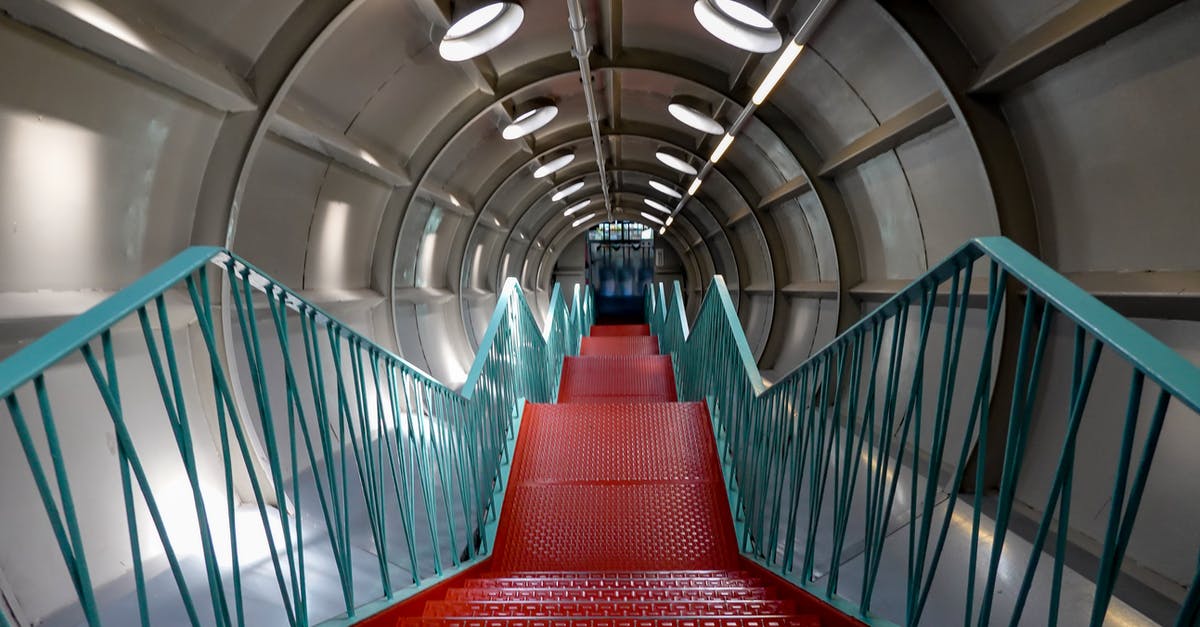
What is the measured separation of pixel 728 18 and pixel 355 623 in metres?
4.50

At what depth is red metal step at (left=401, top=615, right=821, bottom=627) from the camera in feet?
7.09

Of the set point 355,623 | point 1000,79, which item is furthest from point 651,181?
point 355,623

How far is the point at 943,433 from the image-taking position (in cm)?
180

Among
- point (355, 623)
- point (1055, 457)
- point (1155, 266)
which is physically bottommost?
point (355, 623)

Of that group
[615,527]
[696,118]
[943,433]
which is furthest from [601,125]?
[943,433]

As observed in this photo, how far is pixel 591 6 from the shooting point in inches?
215

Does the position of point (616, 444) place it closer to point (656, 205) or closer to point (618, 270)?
point (656, 205)

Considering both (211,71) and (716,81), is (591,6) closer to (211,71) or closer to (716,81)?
(716,81)

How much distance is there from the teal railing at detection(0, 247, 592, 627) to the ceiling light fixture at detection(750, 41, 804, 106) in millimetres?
2833

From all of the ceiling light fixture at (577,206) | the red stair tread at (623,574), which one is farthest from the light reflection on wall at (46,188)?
the ceiling light fixture at (577,206)

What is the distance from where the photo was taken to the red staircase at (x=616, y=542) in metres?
2.37

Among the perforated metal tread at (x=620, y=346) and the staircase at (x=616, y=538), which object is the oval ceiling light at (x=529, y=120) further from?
the perforated metal tread at (x=620, y=346)

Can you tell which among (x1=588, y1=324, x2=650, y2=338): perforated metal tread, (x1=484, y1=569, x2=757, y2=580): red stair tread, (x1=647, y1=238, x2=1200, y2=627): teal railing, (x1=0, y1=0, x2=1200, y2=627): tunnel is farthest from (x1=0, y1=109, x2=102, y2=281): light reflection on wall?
(x1=588, y1=324, x2=650, y2=338): perforated metal tread

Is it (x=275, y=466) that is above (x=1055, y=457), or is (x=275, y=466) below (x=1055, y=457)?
above
